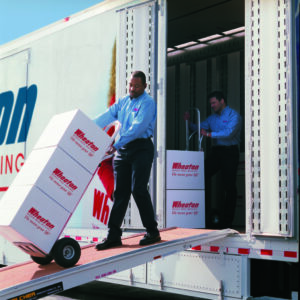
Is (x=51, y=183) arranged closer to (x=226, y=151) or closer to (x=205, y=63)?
(x=226, y=151)

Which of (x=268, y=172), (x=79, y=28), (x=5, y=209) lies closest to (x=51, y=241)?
(x=5, y=209)

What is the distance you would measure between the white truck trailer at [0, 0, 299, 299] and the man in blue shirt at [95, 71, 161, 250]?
0.68 m

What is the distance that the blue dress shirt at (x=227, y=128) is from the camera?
630 centimetres

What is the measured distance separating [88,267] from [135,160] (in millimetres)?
1070

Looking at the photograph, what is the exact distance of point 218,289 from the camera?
16.1 feet

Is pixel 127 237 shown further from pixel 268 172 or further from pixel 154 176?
pixel 268 172

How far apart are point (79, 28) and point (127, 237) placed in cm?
275

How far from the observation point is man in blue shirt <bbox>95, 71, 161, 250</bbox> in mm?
4746

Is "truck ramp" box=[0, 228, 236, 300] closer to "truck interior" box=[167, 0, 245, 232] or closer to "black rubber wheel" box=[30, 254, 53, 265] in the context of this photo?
"black rubber wheel" box=[30, 254, 53, 265]

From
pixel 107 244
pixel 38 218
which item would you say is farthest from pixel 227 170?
pixel 38 218

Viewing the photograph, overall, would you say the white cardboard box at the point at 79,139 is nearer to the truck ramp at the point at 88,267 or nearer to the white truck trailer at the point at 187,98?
the truck ramp at the point at 88,267

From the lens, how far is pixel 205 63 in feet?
26.4

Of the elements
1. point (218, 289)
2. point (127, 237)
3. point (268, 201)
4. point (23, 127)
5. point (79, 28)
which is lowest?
point (218, 289)

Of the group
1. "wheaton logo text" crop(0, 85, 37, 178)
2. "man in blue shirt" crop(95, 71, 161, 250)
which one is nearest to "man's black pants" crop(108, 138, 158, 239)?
"man in blue shirt" crop(95, 71, 161, 250)
